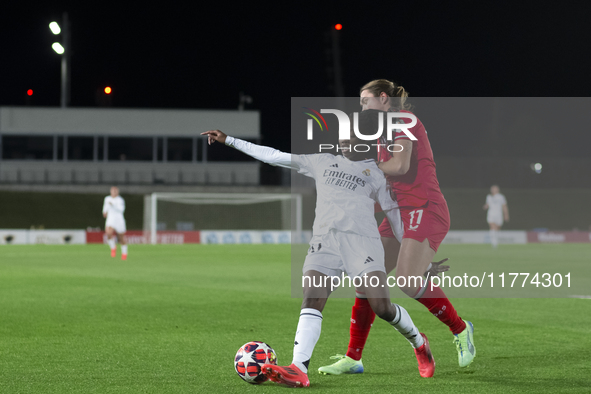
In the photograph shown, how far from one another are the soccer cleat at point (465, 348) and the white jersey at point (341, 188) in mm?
1183

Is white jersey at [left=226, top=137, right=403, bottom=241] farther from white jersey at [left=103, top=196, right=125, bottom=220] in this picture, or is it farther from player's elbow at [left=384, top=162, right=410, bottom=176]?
white jersey at [left=103, top=196, right=125, bottom=220]

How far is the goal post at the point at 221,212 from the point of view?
3566 centimetres

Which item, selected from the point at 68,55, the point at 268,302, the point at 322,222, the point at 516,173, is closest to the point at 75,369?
the point at 322,222

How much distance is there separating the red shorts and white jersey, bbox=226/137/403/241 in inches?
10.6

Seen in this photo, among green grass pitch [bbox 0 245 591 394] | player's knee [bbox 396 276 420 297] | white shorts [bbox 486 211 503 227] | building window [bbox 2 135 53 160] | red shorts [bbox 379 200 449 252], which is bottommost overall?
green grass pitch [bbox 0 245 591 394]

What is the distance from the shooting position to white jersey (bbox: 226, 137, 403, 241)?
16.0 feet

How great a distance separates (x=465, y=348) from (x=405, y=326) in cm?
66

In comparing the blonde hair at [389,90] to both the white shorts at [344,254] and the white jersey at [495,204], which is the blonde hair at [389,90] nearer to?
the white shorts at [344,254]

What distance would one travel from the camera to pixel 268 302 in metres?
10.1

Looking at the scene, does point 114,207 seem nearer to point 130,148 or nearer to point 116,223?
point 116,223

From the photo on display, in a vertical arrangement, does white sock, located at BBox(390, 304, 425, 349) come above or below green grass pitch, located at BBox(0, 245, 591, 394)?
above

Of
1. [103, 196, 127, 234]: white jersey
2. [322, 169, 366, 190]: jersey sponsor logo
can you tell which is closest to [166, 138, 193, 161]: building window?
[103, 196, 127, 234]: white jersey

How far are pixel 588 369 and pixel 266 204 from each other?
106 feet

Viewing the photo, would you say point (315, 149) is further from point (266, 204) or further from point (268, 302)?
point (266, 204)
